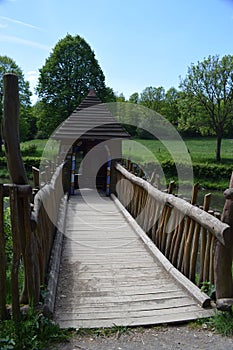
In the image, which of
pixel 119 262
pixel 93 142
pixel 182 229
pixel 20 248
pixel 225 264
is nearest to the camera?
pixel 20 248

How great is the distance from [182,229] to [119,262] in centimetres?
115

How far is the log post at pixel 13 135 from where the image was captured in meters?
3.56

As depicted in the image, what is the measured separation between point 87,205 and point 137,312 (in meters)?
5.66

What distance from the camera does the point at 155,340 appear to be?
3.40 metres

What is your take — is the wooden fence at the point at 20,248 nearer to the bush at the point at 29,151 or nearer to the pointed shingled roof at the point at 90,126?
the pointed shingled roof at the point at 90,126

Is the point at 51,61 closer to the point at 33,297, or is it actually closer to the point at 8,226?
the point at 8,226

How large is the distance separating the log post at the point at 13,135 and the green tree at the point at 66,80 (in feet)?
88.5

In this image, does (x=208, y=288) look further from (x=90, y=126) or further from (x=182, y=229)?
(x=90, y=126)

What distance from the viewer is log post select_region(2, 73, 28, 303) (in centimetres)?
356

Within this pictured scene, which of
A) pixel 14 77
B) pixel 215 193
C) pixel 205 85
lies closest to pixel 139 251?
pixel 14 77

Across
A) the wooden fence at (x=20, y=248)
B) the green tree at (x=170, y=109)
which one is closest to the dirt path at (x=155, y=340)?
the wooden fence at (x=20, y=248)

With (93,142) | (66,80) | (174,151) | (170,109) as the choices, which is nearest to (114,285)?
(93,142)

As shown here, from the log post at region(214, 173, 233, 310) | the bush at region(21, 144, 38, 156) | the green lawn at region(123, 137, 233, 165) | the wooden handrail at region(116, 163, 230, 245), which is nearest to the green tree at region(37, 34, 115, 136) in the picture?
the bush at region(21, 144, 38, 156)

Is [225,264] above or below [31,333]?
above
